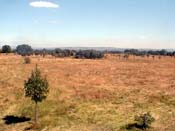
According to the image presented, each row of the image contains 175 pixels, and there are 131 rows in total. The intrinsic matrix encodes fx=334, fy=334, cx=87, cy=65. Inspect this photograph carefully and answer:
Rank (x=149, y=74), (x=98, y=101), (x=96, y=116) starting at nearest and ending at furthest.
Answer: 1. (x=96, y=116)
2. (x=98, y=101)
3. (x=149, y=74)

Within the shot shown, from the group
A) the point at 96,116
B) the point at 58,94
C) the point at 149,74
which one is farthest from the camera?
A: the point at 149,74

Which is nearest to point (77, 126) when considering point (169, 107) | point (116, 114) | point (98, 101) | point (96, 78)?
point (116, 114)

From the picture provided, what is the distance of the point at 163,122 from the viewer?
179 ft

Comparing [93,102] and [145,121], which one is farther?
[93,102]

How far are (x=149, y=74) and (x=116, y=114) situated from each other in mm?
42921

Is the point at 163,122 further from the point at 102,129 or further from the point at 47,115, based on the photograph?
the point at 47,115

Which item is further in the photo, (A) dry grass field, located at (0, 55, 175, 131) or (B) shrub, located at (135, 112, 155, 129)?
(A) dry grass field, located at (0, 55, 175, 131)

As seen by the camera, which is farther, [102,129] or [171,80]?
[171,80]

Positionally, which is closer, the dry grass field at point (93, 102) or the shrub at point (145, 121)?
the shrub at point (145, 121)

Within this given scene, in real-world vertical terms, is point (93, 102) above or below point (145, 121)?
above

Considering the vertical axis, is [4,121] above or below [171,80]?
below

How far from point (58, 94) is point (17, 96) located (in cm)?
917

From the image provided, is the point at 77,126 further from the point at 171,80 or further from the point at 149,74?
the point at 149,74

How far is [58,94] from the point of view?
73250 millimetres
